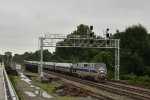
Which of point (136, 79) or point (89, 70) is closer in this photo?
point (89, 70)

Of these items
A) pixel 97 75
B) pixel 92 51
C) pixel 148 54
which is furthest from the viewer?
pixel 92 51

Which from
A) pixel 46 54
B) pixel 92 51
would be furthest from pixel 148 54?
pixel 46 54

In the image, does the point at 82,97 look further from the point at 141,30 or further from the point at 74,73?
the point at 141,30

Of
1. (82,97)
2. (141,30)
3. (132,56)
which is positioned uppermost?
(141,30)

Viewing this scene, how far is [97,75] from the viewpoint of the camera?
50969 millimetres

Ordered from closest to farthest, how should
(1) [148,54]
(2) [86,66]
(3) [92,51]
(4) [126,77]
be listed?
(2) [86,66], (4) [126,77], (1) [148,54], (3) [92,51]

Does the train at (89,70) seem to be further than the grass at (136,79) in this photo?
Yes

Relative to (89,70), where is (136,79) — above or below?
below

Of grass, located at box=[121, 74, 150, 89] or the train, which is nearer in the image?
grass, located at box=[121, 74, 150, 89]

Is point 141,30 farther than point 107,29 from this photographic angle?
Yes

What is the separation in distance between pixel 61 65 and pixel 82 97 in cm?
4457

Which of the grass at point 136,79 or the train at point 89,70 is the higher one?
the train at point 89,70

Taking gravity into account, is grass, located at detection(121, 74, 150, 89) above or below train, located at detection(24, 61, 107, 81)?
below

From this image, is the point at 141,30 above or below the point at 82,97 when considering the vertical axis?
above
